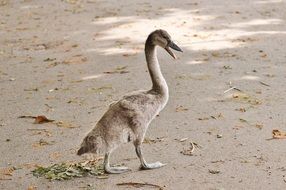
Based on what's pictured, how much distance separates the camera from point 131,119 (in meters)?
4.75

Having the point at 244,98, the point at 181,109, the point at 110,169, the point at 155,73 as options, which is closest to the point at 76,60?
the point at 181,109

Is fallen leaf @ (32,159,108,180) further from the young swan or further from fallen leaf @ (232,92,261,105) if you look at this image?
fallen leaf @ (232,92,261,105)

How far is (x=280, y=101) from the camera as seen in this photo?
21.5 ft

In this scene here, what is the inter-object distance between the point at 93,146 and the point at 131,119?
40cm

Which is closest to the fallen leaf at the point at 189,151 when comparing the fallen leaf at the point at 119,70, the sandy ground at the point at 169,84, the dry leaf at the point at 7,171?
the sandy ground at the point at 169,84

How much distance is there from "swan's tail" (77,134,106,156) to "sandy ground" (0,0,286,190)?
1.03ft

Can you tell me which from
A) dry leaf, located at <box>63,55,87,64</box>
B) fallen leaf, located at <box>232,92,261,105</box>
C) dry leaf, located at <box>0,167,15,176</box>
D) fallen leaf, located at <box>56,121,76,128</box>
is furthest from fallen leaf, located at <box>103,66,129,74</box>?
dry leaf, located at <box>0,167,15,176</box>

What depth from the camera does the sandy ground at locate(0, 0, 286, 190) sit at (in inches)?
197

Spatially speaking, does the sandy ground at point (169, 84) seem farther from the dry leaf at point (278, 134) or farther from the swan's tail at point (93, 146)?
the swan's tail at point (93, 146)

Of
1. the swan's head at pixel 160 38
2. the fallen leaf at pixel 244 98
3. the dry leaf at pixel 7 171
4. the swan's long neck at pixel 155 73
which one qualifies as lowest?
the fallen leaf at pixel 244 98

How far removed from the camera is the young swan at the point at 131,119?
465 cm

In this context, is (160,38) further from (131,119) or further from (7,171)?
(7,171)

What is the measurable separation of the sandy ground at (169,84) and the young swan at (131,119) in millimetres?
Result: 298

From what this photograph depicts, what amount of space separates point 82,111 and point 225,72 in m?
2.16
